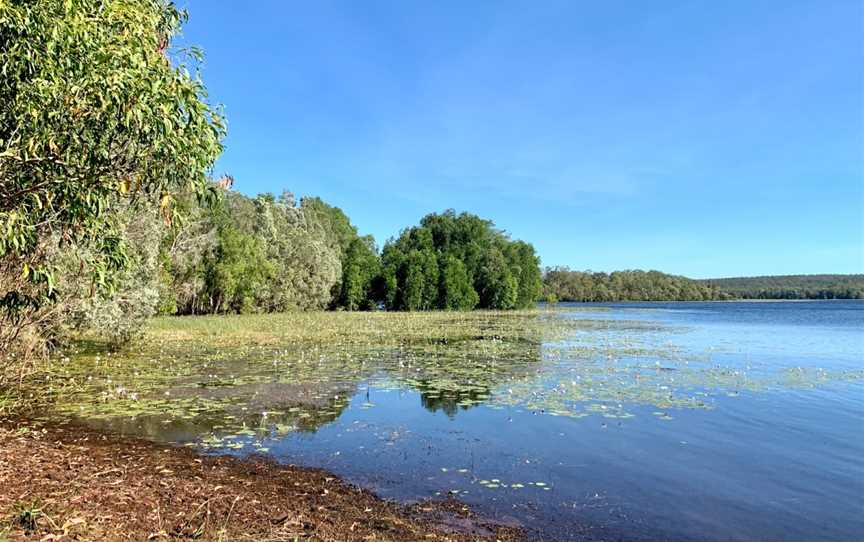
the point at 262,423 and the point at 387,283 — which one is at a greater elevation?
the point at 387,283

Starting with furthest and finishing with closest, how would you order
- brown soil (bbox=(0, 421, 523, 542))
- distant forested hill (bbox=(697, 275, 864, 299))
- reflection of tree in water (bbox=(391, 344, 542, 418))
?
1. distant forested hill (bbox=(697, 275, 864, 299))
2. reflection of tree in water (bbox=(391, 344, 542, 418))
3. brown soil (bbox=(0, 421, 523, 542))

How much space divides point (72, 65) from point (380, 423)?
8388 millimetres

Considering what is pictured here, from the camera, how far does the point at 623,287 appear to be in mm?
164875

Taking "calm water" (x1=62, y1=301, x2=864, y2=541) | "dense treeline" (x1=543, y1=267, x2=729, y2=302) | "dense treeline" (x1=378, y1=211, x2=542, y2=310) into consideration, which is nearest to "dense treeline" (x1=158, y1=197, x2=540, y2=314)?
"dense treeline" (x1=378, y1=211, x2=542, y2=310)

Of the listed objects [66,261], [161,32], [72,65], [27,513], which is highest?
[161,32]

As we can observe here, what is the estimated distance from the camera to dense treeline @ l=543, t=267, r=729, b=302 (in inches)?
6363

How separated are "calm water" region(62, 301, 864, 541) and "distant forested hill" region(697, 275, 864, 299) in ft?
560

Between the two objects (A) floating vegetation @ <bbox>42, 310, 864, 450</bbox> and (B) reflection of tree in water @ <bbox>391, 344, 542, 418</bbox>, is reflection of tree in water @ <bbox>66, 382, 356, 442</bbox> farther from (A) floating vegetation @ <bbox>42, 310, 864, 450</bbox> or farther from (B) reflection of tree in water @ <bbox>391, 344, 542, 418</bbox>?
(B) reflection of tree in water @ <bbox>391, 344, 542, 418</bbox>

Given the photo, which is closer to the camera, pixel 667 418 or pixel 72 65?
pixel 72 65

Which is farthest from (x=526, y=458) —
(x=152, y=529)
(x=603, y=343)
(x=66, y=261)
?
(x=603, y=343)

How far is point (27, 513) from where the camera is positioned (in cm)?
545

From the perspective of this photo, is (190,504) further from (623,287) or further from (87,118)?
(623,287)

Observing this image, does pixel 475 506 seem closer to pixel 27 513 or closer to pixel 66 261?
pixel 27 513

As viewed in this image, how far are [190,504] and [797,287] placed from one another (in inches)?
7715
